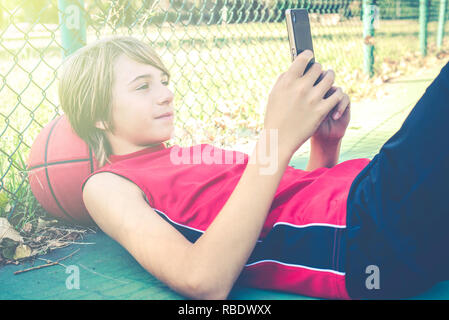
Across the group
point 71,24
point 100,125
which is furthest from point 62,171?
point 71,24

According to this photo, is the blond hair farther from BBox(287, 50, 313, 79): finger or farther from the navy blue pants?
the navy blue pants

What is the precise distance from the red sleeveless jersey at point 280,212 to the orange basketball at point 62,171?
29cm

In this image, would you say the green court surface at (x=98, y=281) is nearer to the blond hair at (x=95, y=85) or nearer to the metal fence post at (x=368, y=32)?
the blond hair at (x=95, y=85)

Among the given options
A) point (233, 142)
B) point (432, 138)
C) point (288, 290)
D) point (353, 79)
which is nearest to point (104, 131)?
point (288, 290)

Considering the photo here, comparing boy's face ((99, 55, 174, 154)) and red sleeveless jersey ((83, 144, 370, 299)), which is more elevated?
boy's face ((99, 55, 174, 154))

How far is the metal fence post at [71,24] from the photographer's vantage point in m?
2.79

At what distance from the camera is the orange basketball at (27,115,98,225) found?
2.24m

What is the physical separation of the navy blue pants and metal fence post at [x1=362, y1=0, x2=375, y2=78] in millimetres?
4989

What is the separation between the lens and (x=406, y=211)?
146cm

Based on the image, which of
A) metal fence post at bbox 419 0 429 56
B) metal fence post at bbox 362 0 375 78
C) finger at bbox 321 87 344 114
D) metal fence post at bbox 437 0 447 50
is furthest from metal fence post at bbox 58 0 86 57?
metal fence post at bbox 437 0 447 50

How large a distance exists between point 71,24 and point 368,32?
4.39m

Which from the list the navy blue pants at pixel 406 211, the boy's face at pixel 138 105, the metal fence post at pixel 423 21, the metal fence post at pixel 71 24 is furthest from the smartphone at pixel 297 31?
the metal fence post at pixel 423 21

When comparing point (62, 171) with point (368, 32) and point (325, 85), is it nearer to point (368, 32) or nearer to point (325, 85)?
point (325, 85)

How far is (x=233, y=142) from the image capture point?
413cm
